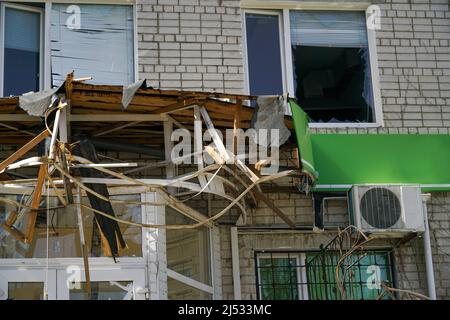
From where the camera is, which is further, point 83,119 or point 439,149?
point 439,149

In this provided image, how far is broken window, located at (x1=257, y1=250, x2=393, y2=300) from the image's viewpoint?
455 inches

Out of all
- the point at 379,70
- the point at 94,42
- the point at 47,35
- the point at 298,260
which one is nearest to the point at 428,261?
the point at 298,260

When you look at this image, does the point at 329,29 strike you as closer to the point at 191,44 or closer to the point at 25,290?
Result: the point at 191,44

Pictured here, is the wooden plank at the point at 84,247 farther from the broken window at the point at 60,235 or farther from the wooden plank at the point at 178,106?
the wooden plank at the point at 178,106

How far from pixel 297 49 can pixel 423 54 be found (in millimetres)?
1351

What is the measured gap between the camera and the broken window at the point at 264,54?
40.4ft

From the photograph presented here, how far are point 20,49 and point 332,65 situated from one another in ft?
10.9

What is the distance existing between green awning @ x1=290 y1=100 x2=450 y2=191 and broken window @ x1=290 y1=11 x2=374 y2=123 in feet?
1.68

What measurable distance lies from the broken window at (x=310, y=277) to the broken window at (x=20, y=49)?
3.01 metres

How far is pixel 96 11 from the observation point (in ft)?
40.3

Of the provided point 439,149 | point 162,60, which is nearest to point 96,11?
point 162,60

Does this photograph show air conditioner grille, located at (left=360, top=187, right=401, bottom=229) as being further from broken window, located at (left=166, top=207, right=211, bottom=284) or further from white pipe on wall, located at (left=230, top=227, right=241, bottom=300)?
broken window, located at (left=166, top=207, right=211, bottom=284)

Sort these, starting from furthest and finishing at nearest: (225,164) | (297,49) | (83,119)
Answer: (297,49) → (83,119) → (225,164)

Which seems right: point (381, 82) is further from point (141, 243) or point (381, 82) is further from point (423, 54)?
point (141, 243)
